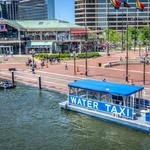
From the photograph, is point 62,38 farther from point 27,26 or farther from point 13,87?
point 13,87

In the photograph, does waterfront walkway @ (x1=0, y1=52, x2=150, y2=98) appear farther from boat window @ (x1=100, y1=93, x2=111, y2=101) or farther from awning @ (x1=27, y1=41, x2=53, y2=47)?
awning @ (x1=27, y1=41, x2=53, y2=47)

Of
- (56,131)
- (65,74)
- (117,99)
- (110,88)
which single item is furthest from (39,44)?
(56,131)

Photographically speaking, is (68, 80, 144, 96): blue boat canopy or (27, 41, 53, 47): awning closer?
(68, 80, 144, 96): blue boat canopy

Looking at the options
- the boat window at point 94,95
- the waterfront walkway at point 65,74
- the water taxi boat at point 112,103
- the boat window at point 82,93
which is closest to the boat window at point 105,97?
the water taxi boat at point 112,103

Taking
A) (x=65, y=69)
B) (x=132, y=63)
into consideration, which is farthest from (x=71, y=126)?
(x=132, y=63)

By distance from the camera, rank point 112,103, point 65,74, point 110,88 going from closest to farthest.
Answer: point 112,103, point 110,88, point 65,74

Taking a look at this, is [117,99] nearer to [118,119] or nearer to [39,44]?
[118,119]

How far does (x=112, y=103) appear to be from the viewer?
3969cm

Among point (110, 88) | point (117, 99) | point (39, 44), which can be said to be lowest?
point (117, 99)

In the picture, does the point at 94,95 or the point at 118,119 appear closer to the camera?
the point at 118,119

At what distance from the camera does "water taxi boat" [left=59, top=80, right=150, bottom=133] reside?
37.4 m

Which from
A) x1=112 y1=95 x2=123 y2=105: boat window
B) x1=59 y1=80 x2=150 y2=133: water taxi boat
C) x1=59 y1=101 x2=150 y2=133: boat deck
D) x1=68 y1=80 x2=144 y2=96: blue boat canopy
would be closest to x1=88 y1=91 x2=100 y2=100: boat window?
x1=59 y1=80 x2=150 y2=133: water taxi boat

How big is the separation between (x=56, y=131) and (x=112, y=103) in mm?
7067

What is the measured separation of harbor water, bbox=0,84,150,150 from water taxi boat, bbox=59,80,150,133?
2.48 feet
